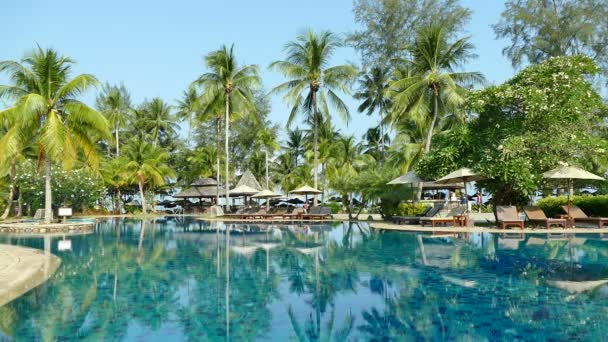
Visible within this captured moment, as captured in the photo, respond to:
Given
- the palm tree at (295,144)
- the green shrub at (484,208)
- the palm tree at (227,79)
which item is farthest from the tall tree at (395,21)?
the palm tree at (295,144)

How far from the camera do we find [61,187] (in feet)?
98.8

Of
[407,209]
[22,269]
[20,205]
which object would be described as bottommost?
[22,269]

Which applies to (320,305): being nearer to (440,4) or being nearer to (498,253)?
(498,253)

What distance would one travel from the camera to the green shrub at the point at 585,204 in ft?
65.1

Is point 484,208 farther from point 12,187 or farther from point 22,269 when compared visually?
point 12,187

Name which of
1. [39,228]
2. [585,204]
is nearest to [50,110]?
[39,228]

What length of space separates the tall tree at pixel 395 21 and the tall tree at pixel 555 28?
2985 millimetres

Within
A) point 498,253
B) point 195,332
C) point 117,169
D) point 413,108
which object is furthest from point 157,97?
point 195,332

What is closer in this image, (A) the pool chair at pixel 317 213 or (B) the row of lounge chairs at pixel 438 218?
(B) the row of lounge chairs at pixel 438 218

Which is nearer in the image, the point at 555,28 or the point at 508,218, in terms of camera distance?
the point at 508,218

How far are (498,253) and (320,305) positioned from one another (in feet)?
21.3

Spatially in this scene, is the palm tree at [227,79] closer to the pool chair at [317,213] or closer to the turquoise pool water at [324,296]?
the pool chair at [317,213]

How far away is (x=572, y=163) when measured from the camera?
17.5 metres

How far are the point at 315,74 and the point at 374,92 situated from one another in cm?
633
